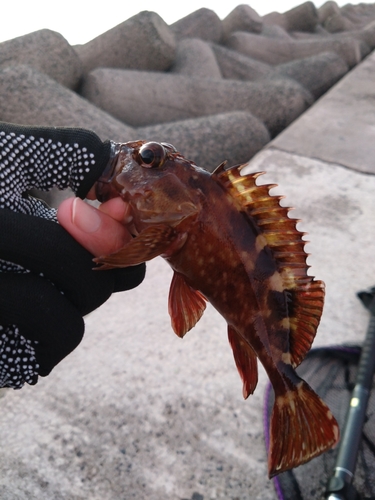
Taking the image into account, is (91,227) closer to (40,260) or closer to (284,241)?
(40,260)

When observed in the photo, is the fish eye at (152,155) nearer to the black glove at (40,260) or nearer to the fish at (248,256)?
the fish at (248,256)

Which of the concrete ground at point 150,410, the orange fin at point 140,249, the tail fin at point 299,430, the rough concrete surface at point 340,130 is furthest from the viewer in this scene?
the rough concrete surface at point 340,130

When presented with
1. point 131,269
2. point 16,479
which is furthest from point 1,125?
point 16,479

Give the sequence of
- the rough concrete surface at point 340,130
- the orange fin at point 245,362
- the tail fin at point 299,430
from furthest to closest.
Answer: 1. the rough concrete surface at point 340,130
2. the orange fin at point 245,362
3. the tail fin at point 299,430

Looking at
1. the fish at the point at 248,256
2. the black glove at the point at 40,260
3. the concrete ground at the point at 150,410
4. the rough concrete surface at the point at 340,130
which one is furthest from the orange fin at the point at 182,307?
the rough concrete surface at the point at 340,130

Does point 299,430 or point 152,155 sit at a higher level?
point 152,155

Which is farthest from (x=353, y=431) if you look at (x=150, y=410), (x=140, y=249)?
(x=140, y=249)

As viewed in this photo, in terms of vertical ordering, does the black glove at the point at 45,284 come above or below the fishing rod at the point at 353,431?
above

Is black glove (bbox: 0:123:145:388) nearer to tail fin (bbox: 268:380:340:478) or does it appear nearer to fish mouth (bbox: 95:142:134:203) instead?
fish mouth (bbox: 95:142:134:203)
